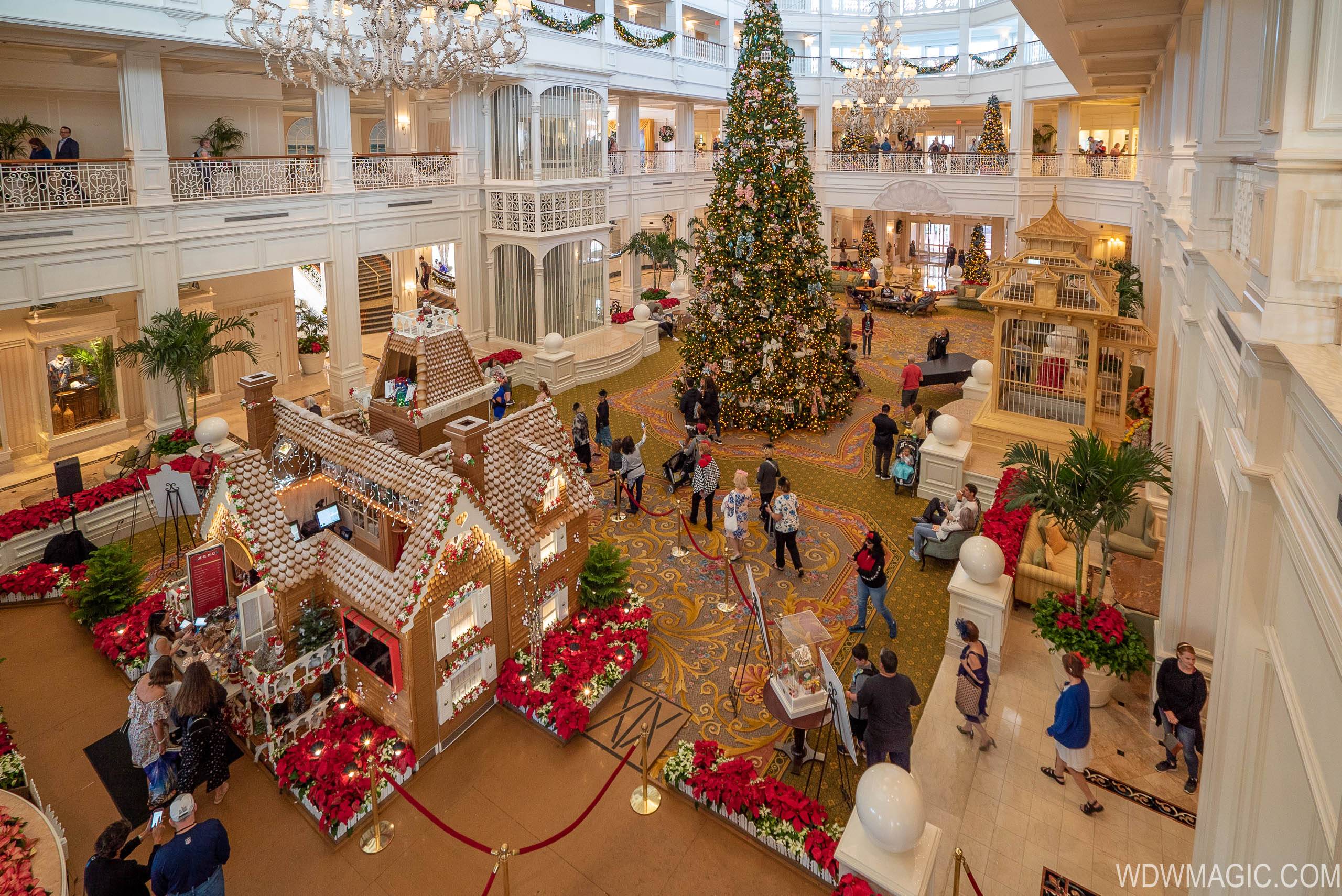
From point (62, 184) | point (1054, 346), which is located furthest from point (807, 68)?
point (62, 184)

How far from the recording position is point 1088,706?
234 inches

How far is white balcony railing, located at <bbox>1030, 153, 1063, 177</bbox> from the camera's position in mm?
23641

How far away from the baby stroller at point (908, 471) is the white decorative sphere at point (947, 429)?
1.41 ft

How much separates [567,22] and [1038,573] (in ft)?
51.5

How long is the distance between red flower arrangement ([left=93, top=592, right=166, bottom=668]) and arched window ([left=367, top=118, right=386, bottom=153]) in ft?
68.6

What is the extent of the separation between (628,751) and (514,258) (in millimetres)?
14073

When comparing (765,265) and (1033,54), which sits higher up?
(1033,54)

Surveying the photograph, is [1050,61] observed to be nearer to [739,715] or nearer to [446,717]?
[739,715]

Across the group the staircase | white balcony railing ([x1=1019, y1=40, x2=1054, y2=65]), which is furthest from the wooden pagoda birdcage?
the staircase

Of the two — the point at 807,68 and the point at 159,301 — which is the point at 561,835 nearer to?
the point at 159,301

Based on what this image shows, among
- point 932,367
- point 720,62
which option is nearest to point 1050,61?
point 720,62

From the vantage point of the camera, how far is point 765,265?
1412cm

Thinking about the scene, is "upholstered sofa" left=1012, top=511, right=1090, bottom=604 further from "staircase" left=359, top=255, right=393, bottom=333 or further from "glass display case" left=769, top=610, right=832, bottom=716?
"staircase" left=359, top=255, right=393, bottom=333

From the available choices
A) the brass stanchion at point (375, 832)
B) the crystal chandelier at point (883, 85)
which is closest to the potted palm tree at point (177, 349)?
the brass stanchion at point (375, 832)
